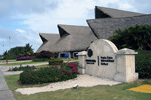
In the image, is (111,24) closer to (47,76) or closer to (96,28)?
(96,28)

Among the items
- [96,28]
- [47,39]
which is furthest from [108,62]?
[47,39]

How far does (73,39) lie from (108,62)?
37.5m

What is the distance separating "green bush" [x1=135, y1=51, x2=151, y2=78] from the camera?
379 inches

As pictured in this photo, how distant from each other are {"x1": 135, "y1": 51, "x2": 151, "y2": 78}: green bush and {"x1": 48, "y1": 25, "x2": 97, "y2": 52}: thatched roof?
99.0 ft

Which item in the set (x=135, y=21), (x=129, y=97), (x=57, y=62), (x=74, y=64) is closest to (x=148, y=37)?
(x=74, y=64)

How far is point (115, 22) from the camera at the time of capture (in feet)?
84.0

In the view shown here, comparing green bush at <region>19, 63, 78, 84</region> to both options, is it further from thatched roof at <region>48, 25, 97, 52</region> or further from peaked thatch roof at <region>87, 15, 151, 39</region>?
thatched roof at <region>48, 25, 97, 52</region>

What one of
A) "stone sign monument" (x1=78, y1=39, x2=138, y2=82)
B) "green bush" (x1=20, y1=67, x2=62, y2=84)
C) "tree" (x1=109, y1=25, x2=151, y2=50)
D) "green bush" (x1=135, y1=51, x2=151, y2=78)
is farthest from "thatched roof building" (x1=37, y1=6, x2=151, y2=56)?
"green bush" (x1=20, y1=67, x2=62, y2=84)

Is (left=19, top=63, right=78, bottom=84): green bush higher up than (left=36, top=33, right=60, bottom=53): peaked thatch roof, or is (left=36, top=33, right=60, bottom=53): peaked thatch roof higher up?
(left=36, top=33, right=60, bottom=53): peaked thatch roof

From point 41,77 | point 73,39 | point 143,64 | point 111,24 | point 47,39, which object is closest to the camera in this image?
point 143,64

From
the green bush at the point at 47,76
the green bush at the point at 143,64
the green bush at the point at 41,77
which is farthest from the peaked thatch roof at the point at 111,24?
the green bush at the point at 41,77

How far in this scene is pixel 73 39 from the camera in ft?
157

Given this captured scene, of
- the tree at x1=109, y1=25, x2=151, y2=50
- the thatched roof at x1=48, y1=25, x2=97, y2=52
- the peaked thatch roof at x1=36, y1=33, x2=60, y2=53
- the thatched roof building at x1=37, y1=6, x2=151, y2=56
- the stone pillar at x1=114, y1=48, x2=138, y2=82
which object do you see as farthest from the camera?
the peaked thatch roof at x1=36, y1=33, x2=60, y2=53

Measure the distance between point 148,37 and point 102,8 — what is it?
23260mm
